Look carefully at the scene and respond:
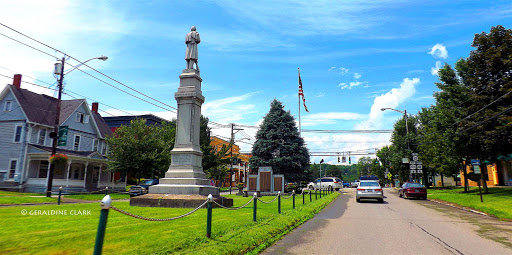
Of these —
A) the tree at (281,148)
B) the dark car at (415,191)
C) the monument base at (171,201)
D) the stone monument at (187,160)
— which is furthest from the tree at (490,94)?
the monument base at (171,201)

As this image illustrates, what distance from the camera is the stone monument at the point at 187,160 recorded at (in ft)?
47.1

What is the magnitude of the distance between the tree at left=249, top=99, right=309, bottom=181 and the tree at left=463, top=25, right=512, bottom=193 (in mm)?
16277

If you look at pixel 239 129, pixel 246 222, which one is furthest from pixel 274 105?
pixel 246 222

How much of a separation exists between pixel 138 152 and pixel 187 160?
16.2 metres

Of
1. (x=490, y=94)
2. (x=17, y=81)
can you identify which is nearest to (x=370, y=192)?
(x=490, y=94)

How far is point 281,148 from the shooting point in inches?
1373

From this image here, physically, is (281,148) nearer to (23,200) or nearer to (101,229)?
(23,200)

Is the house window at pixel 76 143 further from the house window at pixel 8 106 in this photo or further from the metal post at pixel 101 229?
the metal post at pixel 101 229

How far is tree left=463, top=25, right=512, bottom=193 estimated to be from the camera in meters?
22.9

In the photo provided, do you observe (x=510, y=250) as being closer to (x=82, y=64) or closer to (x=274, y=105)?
(x=82, y=64)

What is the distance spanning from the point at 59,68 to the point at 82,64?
2.36 metres

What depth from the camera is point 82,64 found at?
21.3m

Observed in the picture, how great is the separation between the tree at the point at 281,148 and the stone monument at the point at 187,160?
721 inches

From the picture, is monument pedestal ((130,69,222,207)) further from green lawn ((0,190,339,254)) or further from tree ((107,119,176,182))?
tree ((107,119,176,182))
